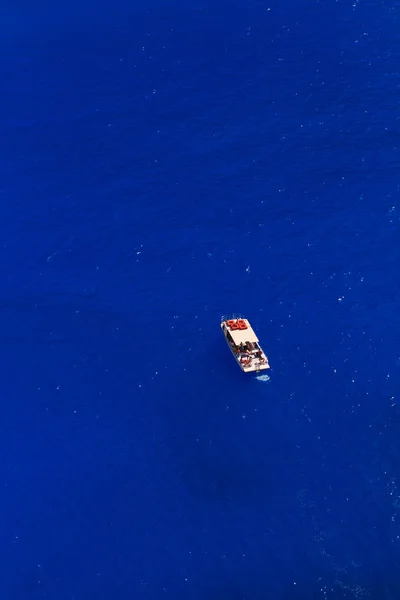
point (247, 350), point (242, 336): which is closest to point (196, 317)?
point (242, 336)

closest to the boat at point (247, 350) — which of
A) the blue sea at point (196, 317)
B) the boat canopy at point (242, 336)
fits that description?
the boat canopy at point (242, 336)

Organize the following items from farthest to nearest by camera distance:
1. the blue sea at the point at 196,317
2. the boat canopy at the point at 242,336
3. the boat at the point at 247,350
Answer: the boat canopy at the point at 242,336 → the boat at the point at 247,350 → the blue sea at the point at 196,317

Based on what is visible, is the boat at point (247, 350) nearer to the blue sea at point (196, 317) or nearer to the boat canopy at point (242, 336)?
the boat canopy at point (242, 336)

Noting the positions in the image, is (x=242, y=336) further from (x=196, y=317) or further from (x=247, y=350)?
(x=196, y=317)

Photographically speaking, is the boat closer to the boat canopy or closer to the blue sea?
the boat canopy

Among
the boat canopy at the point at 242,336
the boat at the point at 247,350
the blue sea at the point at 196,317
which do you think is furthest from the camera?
the boat canopy at the point at 242,336

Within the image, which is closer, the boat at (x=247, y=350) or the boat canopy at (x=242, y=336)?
the boat at (x=247, y=350)

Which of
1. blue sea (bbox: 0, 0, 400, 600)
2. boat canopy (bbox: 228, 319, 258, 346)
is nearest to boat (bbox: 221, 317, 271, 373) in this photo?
boat canopy (bbox: 228, 319, 258, 346)

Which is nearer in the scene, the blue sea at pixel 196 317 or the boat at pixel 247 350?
the blue sea at pixel 196 317
